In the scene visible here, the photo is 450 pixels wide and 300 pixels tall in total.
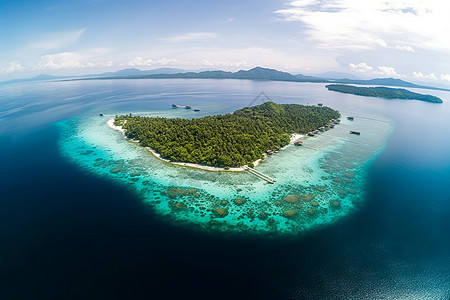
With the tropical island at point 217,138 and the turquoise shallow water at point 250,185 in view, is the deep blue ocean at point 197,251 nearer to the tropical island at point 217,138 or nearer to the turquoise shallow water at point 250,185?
the turquoise shallow water at point 250,185

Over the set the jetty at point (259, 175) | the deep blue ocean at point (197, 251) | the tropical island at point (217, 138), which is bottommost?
the deep blue ocean at point (197, 251)

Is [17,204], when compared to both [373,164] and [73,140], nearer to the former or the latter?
[73,140]

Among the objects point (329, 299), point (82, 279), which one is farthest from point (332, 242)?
point (82, 279)

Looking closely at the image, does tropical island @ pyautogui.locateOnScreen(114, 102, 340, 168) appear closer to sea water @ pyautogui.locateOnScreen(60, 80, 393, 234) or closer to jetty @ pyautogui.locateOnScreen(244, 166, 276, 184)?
jetty @ pyautogui.locateOnScreen(244, 166, 276, 184)

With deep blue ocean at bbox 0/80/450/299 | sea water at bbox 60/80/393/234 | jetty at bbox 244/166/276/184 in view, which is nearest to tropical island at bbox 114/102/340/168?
jetty at bbox 244/166/276/184

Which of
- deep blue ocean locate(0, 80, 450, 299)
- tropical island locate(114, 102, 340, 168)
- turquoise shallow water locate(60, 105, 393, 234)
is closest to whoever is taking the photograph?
deep blue ocean locate(0, 80, 450, 299)

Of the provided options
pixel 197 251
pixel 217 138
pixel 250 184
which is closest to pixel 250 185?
pixel 250 184

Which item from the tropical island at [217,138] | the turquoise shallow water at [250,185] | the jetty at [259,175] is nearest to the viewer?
the turquoise shallow water at [250,185]

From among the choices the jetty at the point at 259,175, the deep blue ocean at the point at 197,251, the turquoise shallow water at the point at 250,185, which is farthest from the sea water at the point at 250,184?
the deep blue ocean at the point at 197,251
